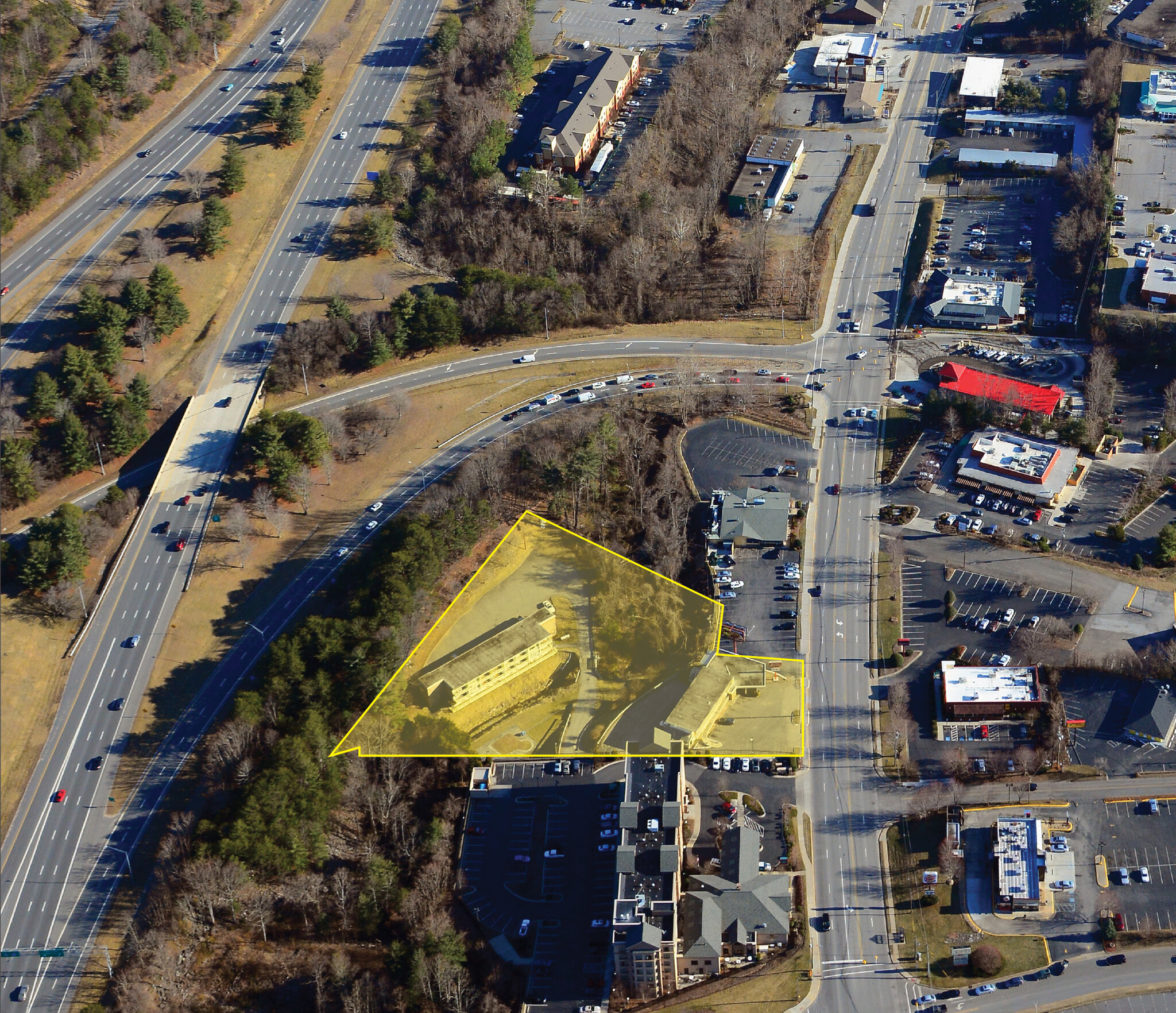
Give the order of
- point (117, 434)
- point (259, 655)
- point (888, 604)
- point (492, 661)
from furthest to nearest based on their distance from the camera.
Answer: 1. point (117, 434)
2. point (888, 604)
3. point (259, 655)
4. point (492, 661)

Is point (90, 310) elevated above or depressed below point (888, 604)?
above

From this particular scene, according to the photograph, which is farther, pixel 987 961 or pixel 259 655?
pixel 259 655

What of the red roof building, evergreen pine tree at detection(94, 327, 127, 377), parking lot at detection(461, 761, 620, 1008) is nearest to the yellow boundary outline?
parking lot at detection(461, 761, 620, 1008)

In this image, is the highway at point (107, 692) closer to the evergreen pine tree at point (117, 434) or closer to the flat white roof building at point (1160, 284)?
the evergreen pine tree at point (117, 434)

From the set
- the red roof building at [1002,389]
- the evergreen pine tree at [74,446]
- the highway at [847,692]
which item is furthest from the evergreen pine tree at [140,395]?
the red roof building at [1002,389]

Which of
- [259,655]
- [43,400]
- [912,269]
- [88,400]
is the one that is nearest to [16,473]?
[43,400]

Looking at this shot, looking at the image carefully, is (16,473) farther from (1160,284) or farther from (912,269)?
(1160,284)
